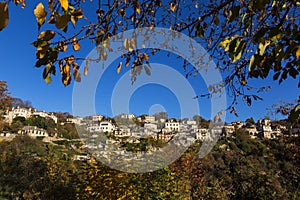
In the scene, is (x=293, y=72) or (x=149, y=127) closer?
(x=293, y=72)

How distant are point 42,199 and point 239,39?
7818 millimetres

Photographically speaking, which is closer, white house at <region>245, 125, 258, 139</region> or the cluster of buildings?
the cluster of buildings

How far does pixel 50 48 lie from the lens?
1001 millimetres

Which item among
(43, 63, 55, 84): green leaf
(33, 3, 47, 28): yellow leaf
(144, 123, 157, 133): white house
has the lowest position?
(43, 63, 55, 84): green leaf

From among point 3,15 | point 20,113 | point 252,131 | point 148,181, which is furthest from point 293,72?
point 20,113

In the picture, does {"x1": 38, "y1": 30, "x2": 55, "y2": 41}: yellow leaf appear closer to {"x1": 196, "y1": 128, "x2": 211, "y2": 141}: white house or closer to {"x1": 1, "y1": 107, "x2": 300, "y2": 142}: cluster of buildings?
{"x1": 1, "y1": 107, "x2": 300, "y2": 142}: cluster of buildings

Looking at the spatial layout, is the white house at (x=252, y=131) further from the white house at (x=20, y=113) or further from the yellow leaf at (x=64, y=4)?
the white house at (x=20, y=113)

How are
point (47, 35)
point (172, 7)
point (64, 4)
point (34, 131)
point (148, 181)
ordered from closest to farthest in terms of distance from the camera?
point (64, 4) < point (47, 35) < point (172, 7) < point (148, 181) < point (34, 131)

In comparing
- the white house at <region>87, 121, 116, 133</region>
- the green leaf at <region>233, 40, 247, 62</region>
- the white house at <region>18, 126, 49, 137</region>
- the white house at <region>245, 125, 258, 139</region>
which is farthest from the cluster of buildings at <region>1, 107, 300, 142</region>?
the white house at <region>18, 126, 49, 137</region>

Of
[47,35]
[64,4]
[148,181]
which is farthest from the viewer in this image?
[148,181]

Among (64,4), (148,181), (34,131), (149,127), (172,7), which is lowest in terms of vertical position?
(148,181)

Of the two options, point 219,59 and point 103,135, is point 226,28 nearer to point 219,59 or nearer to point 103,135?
point 219,59

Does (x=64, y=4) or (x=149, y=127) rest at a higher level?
(x=149, y=127)

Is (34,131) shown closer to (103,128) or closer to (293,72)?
(103,128)
